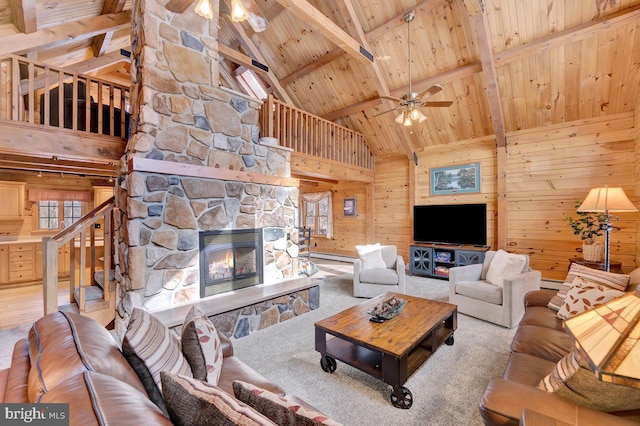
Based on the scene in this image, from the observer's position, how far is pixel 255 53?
6012 millimetres

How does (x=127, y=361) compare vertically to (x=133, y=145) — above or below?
below

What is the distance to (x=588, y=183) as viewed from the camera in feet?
14.8

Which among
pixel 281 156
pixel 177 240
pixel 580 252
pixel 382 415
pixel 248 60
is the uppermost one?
Result: pixel 248 60

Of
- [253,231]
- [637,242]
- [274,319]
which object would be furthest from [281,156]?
[637,242]

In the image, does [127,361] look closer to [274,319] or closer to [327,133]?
[274,319]

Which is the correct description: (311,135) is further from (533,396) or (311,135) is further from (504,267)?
(533,396)

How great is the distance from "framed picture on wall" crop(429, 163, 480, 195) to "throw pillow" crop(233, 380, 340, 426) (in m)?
5.93

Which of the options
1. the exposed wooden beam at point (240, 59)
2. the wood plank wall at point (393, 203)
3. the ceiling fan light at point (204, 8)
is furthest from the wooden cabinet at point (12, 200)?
the wood plank wall at point (393, 203)

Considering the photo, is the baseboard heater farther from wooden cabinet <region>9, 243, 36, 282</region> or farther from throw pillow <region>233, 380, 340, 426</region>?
throw pillow <region>233, 380, 340, 426</region>

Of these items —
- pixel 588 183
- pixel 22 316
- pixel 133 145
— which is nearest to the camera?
pixel 133 145

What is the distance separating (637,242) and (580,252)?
0.71 metres

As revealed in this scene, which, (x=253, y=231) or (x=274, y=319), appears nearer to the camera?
(x=274, y=319)

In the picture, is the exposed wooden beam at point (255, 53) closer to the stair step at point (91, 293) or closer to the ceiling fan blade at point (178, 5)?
the ceiling fan blade at point (178, 5)

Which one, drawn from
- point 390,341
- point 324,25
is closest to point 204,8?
point 324,25
